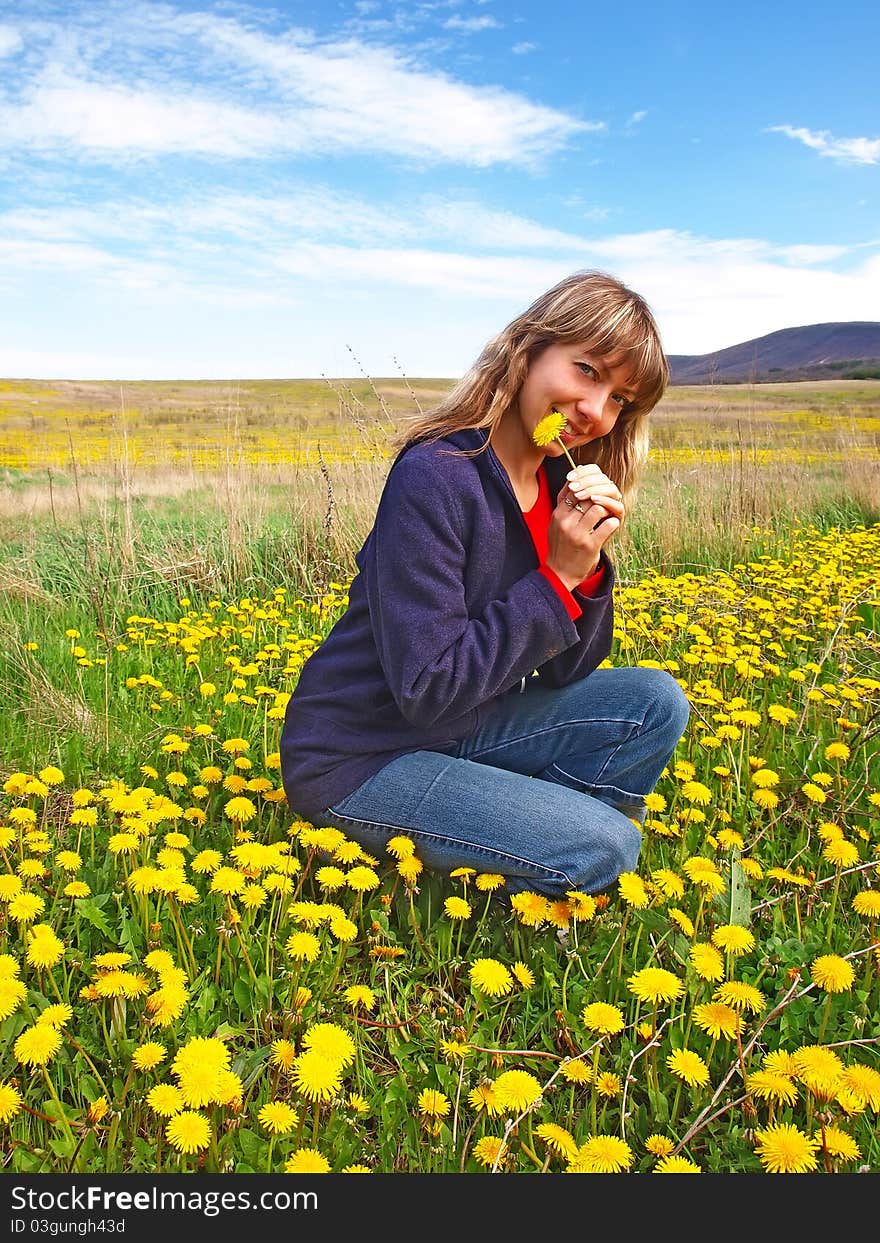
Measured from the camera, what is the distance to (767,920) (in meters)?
2.17

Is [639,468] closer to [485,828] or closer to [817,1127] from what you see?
[485,828]

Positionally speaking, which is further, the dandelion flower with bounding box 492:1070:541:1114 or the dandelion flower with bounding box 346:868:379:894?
the dandelion flower with bounding box 346:868:379:894

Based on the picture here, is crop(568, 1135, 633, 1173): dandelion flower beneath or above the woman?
beneath

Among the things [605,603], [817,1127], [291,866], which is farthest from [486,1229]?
[605,603]

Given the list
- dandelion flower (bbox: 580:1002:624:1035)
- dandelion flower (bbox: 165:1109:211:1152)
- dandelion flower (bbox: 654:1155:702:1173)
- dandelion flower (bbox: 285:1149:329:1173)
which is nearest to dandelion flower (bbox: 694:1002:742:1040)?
dandelion flower (bbox: 580:1002:624:1035)

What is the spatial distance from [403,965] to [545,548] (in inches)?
39.8

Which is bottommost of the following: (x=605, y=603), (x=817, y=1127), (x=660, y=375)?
(x=817, y=1127)

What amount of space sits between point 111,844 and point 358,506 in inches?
141

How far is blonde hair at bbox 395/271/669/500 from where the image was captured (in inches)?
80.2

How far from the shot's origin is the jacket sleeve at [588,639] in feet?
7.30

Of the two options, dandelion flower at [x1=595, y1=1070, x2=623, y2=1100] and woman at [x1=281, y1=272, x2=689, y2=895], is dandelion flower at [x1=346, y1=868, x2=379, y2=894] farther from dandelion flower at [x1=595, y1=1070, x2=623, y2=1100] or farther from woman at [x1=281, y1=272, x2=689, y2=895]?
dandelion flower at [x1=595, y1=1070, x2=623, y2=1100]

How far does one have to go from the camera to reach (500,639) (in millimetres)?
1950

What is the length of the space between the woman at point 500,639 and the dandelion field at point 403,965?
4.1 inches

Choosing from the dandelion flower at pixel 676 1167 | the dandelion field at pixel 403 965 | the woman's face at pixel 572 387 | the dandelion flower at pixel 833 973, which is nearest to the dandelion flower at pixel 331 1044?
the dandelion field at pixel 403 965
